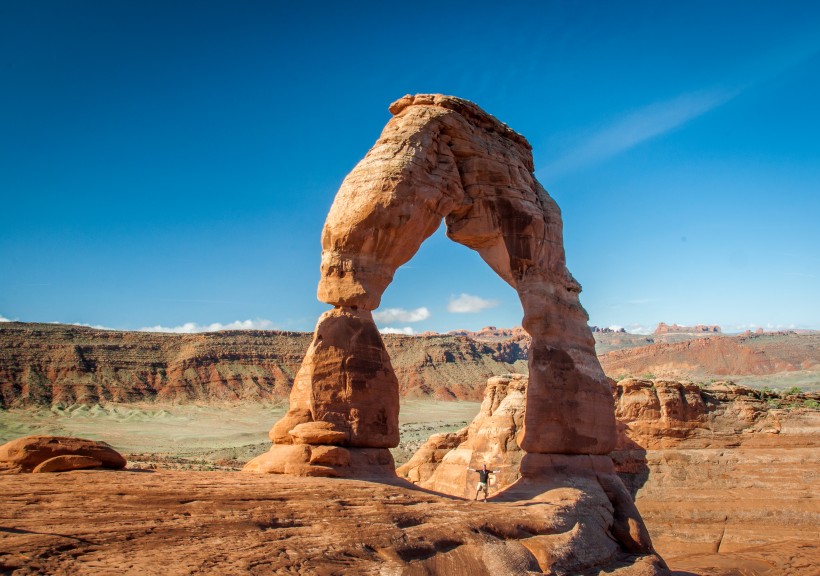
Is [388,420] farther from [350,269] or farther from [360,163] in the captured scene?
[360,163]

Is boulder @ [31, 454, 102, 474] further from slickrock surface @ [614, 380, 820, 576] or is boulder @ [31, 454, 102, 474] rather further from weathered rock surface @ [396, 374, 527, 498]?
slickrock surface @ [614, 380, 820, 576]

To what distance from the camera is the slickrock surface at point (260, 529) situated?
220 inches

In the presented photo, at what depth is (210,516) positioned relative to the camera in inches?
268

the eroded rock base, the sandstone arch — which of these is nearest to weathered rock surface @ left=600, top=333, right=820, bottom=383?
the sandstone arch

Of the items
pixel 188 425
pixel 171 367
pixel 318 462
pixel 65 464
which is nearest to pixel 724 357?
pixel 188 425

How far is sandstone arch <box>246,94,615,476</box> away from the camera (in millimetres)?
10586

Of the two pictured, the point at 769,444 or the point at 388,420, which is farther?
the point at 769,444

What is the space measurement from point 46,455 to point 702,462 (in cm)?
1924

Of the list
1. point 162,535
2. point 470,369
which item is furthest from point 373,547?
point 470,369

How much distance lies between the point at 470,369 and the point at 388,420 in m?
78.1

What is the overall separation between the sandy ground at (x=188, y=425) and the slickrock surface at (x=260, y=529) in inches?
640

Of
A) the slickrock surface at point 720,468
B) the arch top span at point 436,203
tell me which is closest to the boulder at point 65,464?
the arch top span at point 436,203

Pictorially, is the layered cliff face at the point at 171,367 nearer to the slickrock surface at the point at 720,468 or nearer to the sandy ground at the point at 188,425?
the sandy ground at the point at 188,425

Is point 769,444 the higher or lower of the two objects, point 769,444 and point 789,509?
the higher
